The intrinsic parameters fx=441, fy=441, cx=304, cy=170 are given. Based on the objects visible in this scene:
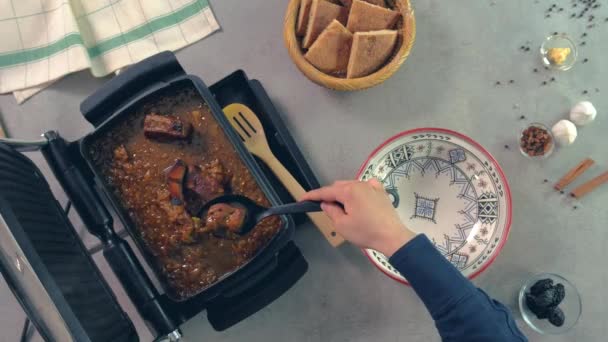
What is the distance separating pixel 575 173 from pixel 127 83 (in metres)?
1.04

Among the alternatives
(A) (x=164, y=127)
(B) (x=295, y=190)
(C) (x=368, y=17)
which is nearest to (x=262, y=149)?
(B) (x=295, y=190)

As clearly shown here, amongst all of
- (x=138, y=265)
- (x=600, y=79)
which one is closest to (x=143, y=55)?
(x=138, y=265)

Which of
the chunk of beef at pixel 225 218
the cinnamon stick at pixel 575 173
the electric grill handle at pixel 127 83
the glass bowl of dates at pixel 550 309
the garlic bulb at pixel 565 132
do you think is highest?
the electric grill handle at pixel 127 83

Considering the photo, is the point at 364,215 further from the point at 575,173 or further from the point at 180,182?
the point at 575,173

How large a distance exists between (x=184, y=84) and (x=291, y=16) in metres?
0.29

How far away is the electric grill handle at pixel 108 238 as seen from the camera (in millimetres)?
890

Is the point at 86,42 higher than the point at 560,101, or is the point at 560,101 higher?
the point at 86,42

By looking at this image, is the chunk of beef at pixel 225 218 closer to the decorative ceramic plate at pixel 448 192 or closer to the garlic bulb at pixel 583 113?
the decorative ceramic plate at pixel 448 192

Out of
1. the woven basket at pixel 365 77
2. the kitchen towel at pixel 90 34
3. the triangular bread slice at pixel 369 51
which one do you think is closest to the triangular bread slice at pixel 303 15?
the woven basket at pixel 365 77

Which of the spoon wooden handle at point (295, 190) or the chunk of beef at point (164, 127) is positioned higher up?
the chunk of beef at point (164, 127)

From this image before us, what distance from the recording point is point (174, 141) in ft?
3.00

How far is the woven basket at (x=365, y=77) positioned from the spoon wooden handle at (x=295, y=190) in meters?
0.20

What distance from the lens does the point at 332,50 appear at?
0.97 m

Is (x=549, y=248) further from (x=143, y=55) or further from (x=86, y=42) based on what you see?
(x=86, y=42)
